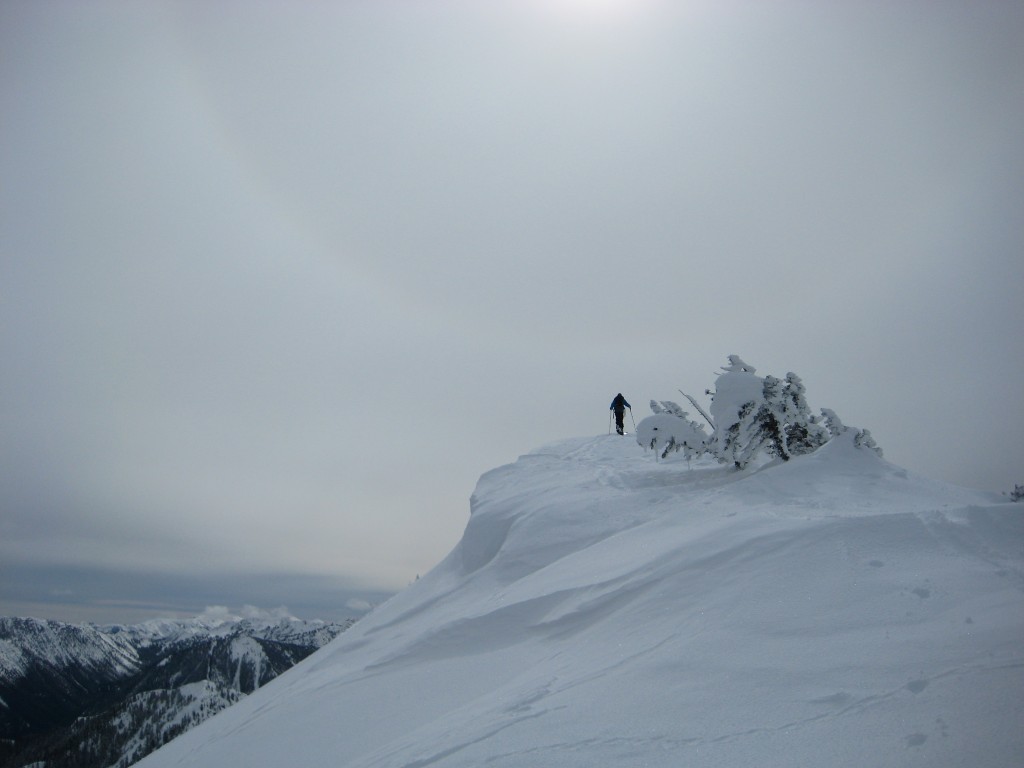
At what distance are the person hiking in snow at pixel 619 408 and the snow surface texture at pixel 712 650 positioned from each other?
1294 cm

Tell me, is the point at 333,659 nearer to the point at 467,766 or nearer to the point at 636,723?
the point at 467,766

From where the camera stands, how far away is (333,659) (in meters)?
9.29

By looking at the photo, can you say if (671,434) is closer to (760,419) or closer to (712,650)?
(760,419)

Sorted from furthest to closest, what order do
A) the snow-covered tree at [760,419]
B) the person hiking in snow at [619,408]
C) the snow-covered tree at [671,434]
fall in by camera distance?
the person hiking in snow at [619,408] → the snow-covered tree at [671,434] → the snow-covered tree at [760,419]

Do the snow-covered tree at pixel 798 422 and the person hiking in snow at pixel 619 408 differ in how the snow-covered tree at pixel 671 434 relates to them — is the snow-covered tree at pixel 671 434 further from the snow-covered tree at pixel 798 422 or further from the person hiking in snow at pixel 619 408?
the person hiking in snow at pixel 619 408

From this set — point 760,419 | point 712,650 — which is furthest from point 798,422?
point 712,650

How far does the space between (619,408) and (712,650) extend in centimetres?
1891

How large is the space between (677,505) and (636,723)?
19.8 feet

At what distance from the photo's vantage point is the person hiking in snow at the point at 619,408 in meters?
23.1

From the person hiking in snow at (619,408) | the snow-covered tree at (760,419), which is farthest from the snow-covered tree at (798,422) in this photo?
the person hiking in snow at (619,408)

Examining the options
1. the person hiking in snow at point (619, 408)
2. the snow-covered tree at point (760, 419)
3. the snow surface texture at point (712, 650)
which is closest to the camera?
the snow surface texture at point (712, 650)

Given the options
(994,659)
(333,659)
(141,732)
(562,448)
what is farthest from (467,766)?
(141,732)

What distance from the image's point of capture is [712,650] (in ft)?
15.0

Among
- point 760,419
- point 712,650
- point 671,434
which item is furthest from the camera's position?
point 671,434
